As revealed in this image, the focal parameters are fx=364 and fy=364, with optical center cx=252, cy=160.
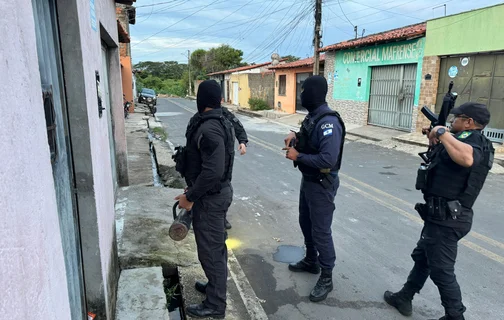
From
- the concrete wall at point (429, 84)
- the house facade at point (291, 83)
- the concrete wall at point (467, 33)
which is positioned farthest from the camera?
the house facade at point (291, 83)

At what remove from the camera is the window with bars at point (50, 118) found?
5.83 ft

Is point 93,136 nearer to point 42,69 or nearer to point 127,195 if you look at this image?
point 42,69

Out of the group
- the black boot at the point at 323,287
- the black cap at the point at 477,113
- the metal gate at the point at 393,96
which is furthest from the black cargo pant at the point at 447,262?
the metal gate at the point at 393,96

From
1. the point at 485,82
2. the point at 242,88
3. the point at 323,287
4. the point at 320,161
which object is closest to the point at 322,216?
the point at 320,161

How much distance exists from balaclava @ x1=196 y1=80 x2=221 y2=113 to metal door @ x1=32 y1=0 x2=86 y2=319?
1.00m

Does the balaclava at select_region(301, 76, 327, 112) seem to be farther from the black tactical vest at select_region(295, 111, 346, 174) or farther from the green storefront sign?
the green storefront sign

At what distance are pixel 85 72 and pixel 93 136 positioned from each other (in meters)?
0.43

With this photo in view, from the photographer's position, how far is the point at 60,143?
6.70 feet

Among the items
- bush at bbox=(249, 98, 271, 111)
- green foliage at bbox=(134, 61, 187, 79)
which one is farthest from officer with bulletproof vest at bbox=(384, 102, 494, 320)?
green foliage at bbox=(134, 61, 187, 79)

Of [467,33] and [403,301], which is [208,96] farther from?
[467,33]

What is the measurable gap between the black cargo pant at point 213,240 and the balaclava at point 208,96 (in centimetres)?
67

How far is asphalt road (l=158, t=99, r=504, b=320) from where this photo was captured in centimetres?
326

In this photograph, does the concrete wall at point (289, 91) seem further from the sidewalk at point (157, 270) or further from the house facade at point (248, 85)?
the sidewalk at point (157, 270)

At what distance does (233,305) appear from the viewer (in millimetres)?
3133
